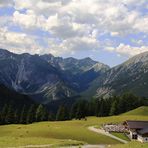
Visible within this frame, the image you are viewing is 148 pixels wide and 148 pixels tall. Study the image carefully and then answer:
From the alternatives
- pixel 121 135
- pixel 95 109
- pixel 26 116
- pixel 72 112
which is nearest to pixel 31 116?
pixel 26 116

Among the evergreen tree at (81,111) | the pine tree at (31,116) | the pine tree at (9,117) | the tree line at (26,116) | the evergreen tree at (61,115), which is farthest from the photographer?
the pine tree at (9,117)

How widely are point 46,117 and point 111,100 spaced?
37656mm

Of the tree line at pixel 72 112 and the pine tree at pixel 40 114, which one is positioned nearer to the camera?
the pine tree at pixel 40 114

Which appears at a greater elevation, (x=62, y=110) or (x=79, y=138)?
(x=62, y=110)

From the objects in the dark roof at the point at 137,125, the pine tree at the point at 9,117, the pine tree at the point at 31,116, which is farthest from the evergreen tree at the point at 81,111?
the dark roof at the point at 137,125

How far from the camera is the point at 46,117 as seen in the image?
188 metres

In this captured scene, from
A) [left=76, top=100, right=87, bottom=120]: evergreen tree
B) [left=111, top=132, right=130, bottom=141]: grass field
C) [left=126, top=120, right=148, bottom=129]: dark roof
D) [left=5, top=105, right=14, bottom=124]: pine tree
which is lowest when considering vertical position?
[left=111, top=132, right=130, bottom=141]: grass field

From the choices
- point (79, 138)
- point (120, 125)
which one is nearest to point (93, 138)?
point (79, 138)

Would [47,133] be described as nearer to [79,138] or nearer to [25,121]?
[79,138]

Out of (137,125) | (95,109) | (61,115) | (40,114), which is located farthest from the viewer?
(95,109)

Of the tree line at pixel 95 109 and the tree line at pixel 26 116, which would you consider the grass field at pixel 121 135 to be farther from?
the tree line at pixel 26 116

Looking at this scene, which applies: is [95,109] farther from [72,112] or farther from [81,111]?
[72,112]

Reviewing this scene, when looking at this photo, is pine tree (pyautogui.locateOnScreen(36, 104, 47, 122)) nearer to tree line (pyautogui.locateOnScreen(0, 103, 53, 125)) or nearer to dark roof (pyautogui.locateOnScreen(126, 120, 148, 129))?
tree line (pyautogui.locateOnScreen(0, 103, 53, 125))

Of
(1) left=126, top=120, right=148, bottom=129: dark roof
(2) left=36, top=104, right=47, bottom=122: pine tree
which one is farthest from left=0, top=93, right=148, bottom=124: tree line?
(1) left=126, top=120, right=148, bottom=129: dark roof
